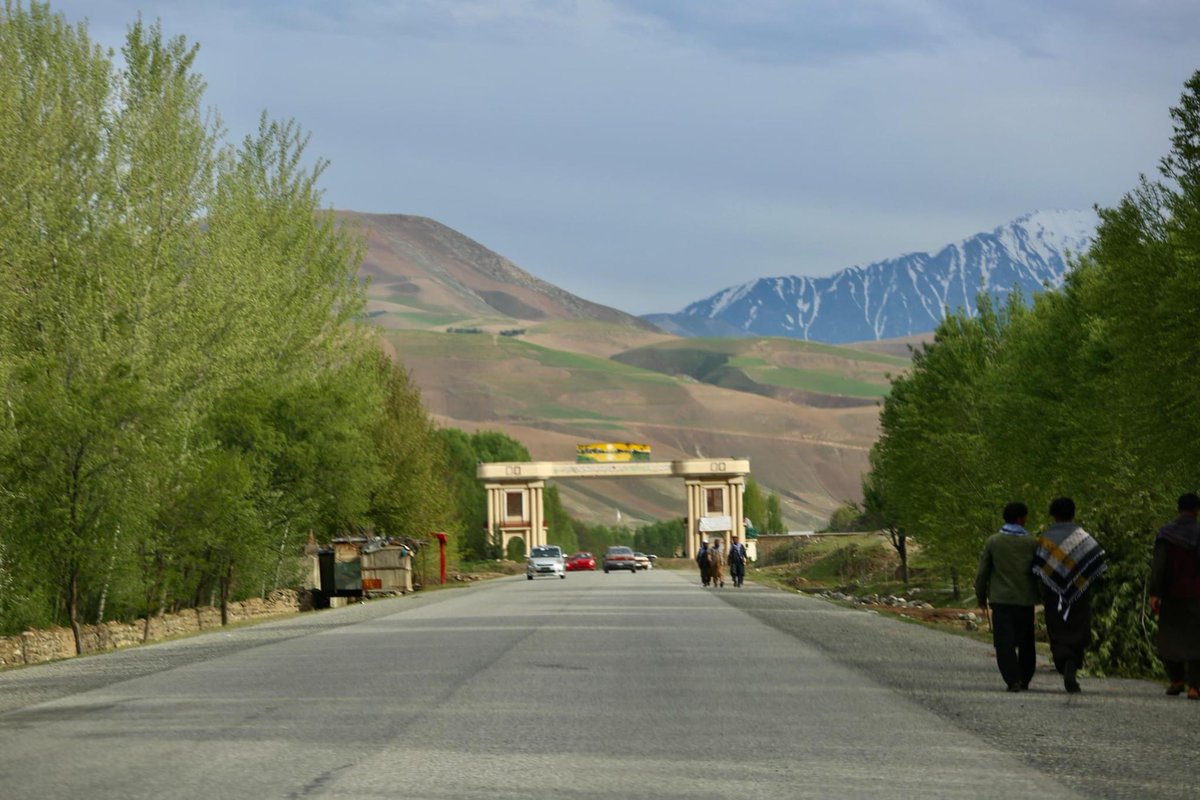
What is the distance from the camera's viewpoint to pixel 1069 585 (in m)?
17.5

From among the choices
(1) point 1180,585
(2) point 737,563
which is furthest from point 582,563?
(1) point 1180,585

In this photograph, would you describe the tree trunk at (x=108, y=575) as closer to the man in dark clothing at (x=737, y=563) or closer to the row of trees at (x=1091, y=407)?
the row of trees at (x=1091, y=407)

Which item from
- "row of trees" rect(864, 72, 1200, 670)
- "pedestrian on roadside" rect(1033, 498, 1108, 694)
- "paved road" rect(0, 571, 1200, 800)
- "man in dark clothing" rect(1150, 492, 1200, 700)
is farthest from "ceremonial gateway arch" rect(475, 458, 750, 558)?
"man in dark clothing" rect(1150, 492, 1200, 700)

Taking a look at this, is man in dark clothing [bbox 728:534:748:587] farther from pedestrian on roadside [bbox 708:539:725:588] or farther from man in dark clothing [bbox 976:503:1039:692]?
man in dark clothing [bbox 976:503:1039:692]

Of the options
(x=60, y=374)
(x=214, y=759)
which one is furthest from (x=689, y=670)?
→ (x=60, y=374)

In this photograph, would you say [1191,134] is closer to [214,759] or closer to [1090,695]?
[1090,695]

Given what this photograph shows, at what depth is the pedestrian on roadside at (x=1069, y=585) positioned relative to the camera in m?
17.5

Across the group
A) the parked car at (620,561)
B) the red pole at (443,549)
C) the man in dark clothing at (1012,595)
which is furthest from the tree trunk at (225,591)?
the parked car at (620,561)

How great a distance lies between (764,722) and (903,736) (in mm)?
1444

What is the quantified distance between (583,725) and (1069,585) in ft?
19.4

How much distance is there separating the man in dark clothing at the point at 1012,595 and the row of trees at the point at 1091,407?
299 centimetres

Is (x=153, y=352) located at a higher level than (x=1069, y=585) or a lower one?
higher

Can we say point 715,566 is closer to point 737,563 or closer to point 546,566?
point 737,563

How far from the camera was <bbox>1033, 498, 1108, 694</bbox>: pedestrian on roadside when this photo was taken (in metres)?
17.5
